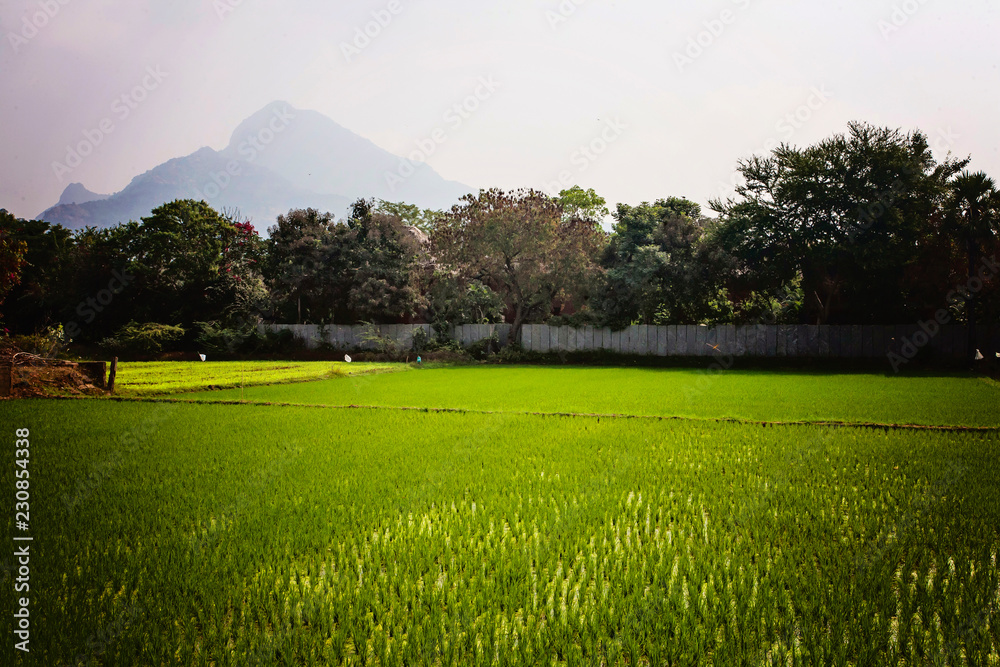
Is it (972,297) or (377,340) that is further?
(377,340)

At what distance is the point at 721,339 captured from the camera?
2358 cm

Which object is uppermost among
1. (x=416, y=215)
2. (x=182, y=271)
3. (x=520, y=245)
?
(x=416, y=215)

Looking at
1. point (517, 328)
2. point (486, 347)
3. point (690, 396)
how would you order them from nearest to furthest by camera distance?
point (690, 396), point (486, 347), point (517, 328)

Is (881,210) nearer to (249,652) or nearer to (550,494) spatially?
(550,494)

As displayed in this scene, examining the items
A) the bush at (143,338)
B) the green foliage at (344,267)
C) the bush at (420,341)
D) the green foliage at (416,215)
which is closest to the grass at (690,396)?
the bush at (420,341)

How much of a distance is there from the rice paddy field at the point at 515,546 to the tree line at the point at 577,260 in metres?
14.6

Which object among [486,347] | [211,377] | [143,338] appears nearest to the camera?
[211,377]

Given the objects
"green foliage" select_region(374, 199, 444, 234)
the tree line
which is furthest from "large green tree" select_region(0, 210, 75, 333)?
"green foliage" select_region(374, 199, 444, 234)

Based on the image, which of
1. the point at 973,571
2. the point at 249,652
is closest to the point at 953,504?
the point at 973,571

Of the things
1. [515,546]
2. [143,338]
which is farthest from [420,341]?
[515,546]

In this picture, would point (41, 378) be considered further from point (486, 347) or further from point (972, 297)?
point (972, 297)

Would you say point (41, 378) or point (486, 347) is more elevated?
point (486, 347)

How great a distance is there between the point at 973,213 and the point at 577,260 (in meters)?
13.8

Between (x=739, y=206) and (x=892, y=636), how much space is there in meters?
21.9
